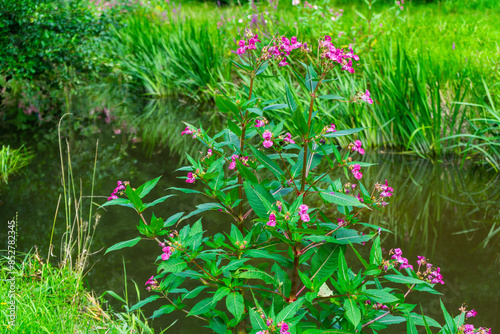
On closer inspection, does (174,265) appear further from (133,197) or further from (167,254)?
(133,197)

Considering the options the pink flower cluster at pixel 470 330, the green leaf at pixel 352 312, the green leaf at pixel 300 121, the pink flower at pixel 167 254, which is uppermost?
the green leaf at pixel 300 121

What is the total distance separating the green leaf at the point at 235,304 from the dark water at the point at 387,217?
2.78ft

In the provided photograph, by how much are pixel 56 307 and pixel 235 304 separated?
4.47ft

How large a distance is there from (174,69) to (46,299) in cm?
574

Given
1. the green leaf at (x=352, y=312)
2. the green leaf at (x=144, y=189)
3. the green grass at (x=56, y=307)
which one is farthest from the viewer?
the green grass at (x=56, y=307)

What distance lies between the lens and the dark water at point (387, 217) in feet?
9.39

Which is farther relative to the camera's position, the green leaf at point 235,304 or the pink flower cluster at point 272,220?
the green leaf at point 235,304

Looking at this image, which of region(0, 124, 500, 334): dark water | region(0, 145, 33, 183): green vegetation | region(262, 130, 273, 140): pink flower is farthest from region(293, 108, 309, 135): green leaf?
region(0, 145, 33, 183): green vegetation

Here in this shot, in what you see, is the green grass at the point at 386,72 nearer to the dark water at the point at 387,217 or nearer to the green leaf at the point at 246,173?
the dark water at the point at 387,217

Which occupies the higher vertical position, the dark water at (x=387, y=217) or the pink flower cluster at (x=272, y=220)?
the pink flower cluster at (x=272, y=220)

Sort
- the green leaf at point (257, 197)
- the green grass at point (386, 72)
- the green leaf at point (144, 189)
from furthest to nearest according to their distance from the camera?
1. the green grass at point (386, 72)
2. the green leaf at point (144, 189)
3. the green leaf at point (257, 197)

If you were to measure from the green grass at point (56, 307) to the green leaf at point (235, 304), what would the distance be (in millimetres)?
622

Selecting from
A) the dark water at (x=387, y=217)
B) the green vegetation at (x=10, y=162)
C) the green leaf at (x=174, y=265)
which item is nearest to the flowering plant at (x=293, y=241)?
the green leaf at (x=174, y=265)

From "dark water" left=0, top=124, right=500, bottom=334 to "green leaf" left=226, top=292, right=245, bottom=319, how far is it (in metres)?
0.85
